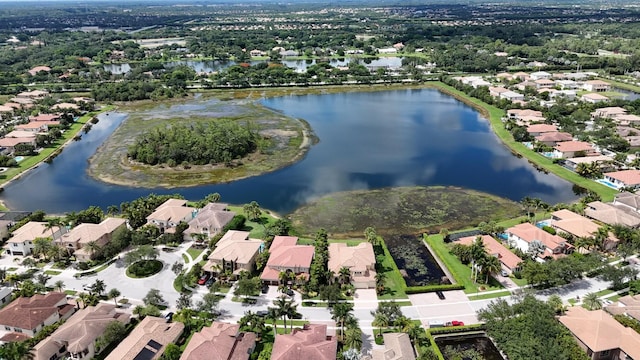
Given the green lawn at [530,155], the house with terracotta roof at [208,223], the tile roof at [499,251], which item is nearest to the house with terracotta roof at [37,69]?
the house with terracotta roof at [208,223]

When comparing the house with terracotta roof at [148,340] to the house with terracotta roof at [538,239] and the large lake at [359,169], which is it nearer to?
the large lake at [359,169]

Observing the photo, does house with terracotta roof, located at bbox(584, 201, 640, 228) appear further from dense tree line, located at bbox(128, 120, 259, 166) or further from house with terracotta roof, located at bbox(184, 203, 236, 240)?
dense tree line, located at bbox(128, 120, 259, 166)

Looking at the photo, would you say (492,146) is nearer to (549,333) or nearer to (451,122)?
(451,122)

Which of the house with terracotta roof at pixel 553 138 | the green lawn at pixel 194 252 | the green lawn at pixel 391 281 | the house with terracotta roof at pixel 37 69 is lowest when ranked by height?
the green lawn at pixel 194 252

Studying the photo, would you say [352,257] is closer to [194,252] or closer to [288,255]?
[288,255]

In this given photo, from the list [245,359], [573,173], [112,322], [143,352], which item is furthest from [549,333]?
[573,173]

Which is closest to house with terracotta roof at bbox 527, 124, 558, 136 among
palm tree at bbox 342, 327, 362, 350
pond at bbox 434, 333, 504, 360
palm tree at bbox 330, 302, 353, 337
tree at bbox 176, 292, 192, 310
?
pond at bbox 434, 333, 504, 360

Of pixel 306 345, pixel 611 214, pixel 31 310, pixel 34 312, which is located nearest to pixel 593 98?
pixel 611 214
